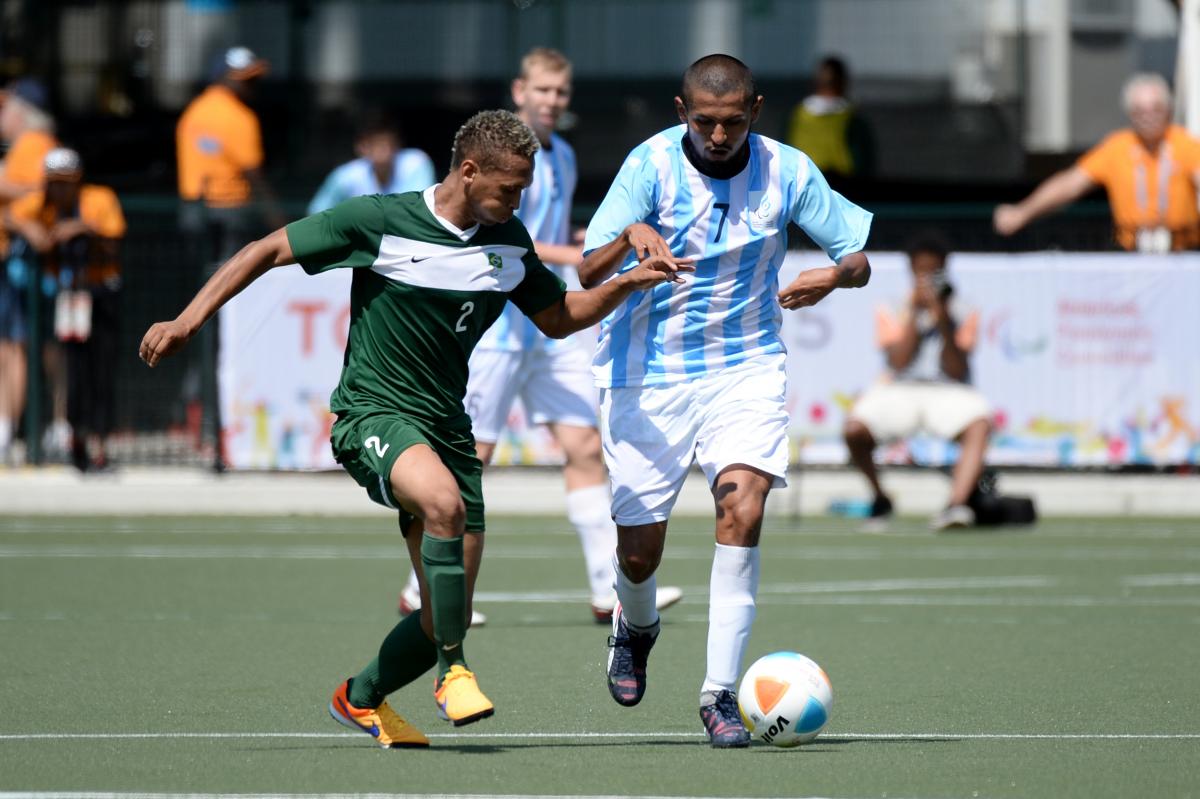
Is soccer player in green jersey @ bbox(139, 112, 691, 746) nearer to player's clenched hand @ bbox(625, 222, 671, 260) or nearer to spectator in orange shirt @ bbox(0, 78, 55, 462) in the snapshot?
player's clenched hand @ bbox(625, 222, 671, 260)

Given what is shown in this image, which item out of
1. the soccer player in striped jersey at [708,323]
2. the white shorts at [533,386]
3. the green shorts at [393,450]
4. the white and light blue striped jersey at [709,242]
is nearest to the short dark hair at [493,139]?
the soccer player in striped jersey at [708,323]

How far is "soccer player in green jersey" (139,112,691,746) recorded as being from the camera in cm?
669

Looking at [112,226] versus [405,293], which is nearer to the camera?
[405,293]

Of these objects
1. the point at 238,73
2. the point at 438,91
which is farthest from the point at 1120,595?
the point at 438,91

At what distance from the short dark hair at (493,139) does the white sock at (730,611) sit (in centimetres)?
139

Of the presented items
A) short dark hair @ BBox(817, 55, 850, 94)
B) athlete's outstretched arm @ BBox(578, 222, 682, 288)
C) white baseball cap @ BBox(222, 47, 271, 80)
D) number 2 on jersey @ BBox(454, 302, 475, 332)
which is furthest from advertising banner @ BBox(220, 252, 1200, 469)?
number 2 on jersey @ BBox(454, 302, 475, 332)

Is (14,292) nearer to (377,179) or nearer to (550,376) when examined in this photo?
(377,179)

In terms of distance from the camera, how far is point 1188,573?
12070 millimetres

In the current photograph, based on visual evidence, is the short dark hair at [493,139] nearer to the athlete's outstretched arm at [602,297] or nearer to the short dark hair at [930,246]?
the athlete's outstretched arm at [602,297]

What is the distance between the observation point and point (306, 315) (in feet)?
49.8

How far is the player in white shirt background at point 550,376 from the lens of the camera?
10.1 meters

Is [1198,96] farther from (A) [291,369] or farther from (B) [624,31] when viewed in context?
(A) [291,369]

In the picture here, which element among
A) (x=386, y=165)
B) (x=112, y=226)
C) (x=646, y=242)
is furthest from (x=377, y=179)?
(x=646, y=242)

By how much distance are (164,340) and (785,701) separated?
210cm
